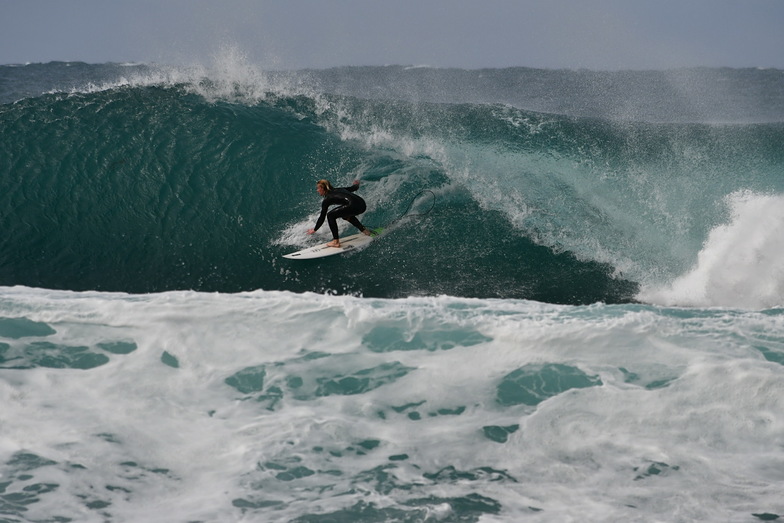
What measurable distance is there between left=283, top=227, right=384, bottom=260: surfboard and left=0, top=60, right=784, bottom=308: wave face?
0.14 meters

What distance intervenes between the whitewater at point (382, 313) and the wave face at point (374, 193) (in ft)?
0.17

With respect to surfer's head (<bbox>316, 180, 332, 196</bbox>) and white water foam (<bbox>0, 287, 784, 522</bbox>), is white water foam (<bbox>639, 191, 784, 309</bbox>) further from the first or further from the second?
surfer's head (<bbox>316, 180, 332, 196</bbox>)

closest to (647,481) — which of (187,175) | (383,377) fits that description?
(383,377)

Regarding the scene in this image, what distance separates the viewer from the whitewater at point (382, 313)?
16.0ft

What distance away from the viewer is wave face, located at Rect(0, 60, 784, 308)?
29.6 ft

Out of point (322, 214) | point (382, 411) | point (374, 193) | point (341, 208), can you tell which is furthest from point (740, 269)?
point (382, 411)

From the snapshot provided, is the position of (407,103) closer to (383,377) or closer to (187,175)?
(187,175)

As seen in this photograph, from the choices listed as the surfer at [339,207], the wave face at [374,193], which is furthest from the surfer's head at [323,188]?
the wave face at [374,193]

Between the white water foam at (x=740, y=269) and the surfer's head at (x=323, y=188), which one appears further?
the surfer's head at (x=323, y=188)

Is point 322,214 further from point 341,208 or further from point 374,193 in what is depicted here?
point 374,193

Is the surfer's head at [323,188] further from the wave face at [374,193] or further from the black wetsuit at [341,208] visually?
the wave face at [374,193]

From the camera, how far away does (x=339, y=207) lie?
30.6 feet

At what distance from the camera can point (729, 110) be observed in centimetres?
1881

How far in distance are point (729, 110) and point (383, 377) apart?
17.0m
